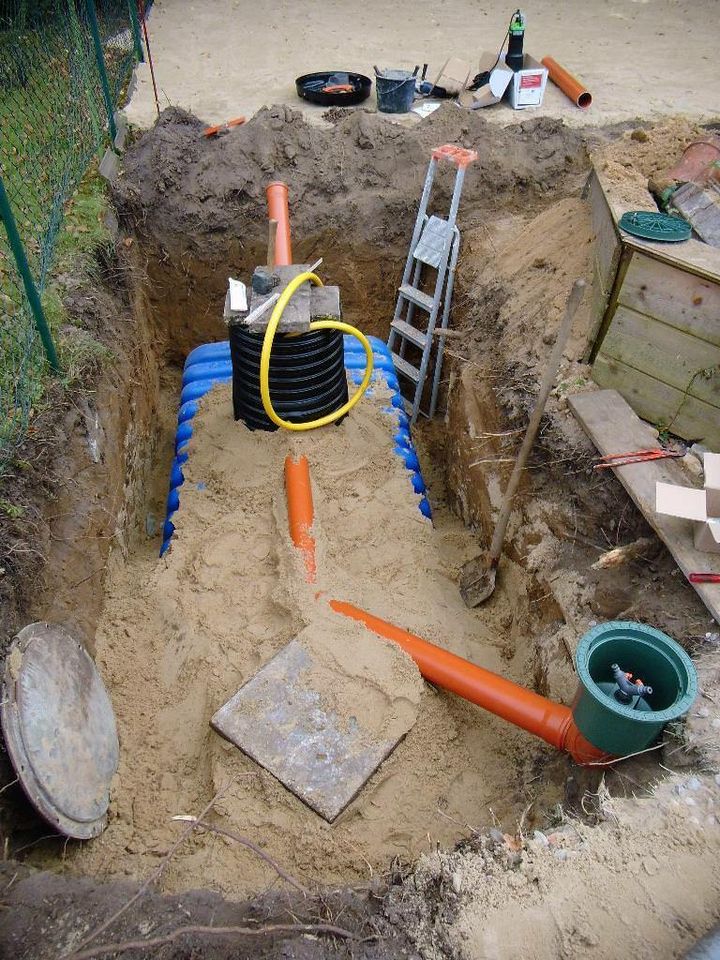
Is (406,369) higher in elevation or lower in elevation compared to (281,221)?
lower

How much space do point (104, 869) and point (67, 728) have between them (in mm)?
608

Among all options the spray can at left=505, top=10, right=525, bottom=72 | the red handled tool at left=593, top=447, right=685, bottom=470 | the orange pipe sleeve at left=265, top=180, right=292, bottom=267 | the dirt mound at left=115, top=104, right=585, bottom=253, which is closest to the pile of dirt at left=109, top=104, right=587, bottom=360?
the dirt mound at left=115, top=104, right=585, bottom=253

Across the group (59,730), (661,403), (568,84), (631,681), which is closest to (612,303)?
(661,403)

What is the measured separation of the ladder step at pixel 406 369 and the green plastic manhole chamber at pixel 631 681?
4.10 metres

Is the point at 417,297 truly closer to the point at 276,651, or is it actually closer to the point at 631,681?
the point at 276,651

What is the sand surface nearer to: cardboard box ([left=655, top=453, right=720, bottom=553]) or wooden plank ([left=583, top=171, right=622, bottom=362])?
cardboard box ([left=655, top=453, right=720, bottom=553])

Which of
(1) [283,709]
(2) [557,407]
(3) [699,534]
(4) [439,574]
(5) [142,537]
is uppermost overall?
(3) [699,534]

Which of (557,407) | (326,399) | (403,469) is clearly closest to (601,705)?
(557,407)

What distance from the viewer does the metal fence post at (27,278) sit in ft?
11.5

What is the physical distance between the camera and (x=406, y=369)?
21.6ft

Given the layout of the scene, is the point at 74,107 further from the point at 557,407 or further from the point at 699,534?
the point at 699,534

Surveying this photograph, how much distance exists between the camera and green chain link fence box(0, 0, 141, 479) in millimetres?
3930

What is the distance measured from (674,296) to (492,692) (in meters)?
2.38

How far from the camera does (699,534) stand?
3.08 meters
